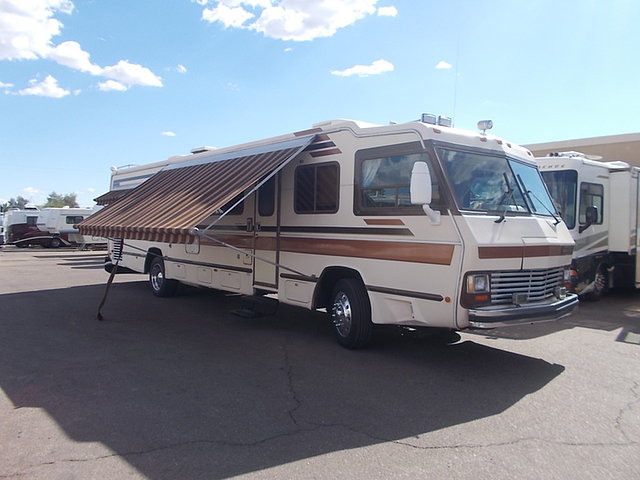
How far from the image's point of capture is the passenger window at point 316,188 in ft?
23.0

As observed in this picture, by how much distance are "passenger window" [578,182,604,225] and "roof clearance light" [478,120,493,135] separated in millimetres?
4556

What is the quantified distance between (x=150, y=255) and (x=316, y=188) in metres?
5.81

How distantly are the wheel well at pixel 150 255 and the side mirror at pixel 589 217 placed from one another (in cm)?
855

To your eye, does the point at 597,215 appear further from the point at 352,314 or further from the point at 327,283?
the point at 352,314

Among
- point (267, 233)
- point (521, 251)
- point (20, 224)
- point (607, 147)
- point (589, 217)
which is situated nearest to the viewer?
point (521, 251)

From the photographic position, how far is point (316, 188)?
7.29 metres

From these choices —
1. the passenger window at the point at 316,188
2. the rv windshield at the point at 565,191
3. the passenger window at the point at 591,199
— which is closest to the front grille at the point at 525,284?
the passenger window at the point at 316,188

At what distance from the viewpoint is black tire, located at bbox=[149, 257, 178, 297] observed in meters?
10.9

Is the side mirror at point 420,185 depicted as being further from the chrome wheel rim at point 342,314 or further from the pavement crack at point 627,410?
the pavement crack at point 627,410

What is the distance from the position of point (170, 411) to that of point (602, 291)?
397 inches

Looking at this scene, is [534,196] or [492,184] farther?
[534,196]

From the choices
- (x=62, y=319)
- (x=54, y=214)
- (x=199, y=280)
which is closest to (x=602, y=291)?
(x=199, y=280)

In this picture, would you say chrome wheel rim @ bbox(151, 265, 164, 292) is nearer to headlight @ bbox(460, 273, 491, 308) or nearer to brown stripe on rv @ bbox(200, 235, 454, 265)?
brown stripe on rv @ bbox(200, 235, 454, 265)

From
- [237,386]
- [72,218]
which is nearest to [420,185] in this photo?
[237,386]
